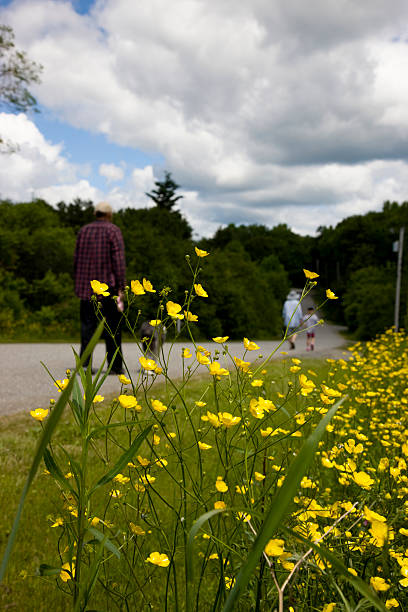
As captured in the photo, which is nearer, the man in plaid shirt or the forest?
the man in plaid shirt

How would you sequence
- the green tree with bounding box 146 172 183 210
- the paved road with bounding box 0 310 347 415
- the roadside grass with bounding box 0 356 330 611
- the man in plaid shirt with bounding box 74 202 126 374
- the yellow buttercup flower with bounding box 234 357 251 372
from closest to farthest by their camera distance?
the yellow buttercup flower with bounding box 234 357 251 372 < the roadside grass with bounding box 0 356 330 611 < the paved road with bounding box 0 310 347 415 < the man in plaid shirt with bounding box 74 202 126 374 < the green tree with bounding box 146 172 183 210

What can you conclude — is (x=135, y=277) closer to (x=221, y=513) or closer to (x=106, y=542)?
(x=221, y=513)

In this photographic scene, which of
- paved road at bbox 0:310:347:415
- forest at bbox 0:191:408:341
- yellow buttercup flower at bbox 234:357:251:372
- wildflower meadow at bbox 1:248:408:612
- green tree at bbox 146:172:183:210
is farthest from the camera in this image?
green tree at bbox 146:172:183:210

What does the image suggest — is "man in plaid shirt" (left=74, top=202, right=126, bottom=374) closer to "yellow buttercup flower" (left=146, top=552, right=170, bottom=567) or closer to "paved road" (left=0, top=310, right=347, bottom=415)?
"paved road" (left=0, top=310, right=347, bottom=415)

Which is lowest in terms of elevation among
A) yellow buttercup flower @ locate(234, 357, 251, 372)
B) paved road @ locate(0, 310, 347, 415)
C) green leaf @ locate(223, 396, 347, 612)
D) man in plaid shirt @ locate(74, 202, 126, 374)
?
paved road @ locate(0, 310, 347, 415)

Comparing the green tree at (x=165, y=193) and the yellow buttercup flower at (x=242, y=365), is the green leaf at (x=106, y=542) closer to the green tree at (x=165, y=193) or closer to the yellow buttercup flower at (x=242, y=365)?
the yellow buttercup flower at (x=242, y=365)

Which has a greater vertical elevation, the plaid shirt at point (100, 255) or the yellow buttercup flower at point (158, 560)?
the plaid shirt at point (100, 255)

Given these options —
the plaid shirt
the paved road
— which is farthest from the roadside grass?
the plaid shirt

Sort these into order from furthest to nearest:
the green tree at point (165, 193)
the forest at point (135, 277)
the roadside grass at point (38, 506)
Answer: the green tree at point (165, 193)
the forest at point (135, 277)
the roadside grass at point (38, 506)

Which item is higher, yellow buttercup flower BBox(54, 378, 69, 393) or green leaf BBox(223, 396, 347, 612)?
yellow buttercup flower BBox(54, 378, 69, 393)

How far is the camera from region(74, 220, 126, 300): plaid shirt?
18.0ft

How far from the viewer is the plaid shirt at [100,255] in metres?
5.50

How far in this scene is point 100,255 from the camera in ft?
18.1

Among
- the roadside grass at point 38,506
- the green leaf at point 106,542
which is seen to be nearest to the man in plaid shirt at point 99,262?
the roadside grass at point 38,506
